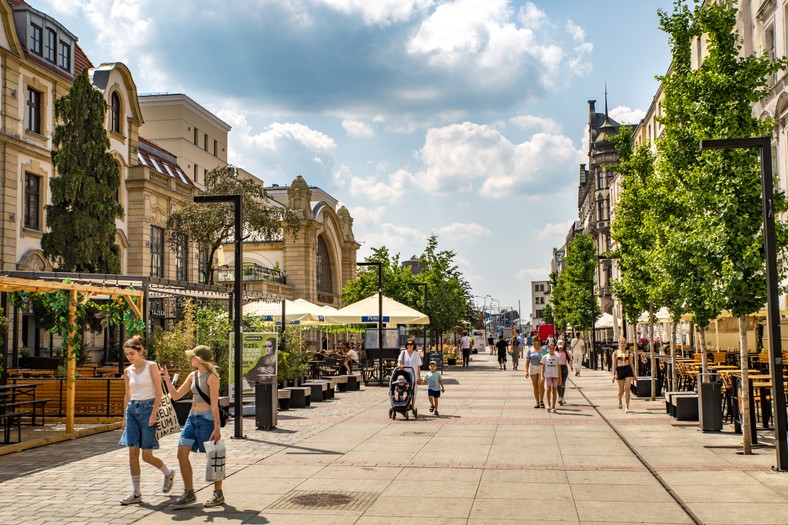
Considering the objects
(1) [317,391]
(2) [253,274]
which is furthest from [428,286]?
(1) [317,391]

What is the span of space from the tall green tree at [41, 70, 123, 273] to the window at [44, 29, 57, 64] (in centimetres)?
585

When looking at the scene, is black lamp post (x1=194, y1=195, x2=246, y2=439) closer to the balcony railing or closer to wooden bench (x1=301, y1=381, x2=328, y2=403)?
wooden bench (x1=301, y1=381, x2=328, y2=403)

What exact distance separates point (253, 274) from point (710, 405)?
141 ft

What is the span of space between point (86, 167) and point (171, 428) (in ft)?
72.4

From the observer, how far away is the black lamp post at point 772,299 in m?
10.5

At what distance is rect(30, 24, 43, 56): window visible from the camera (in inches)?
1301

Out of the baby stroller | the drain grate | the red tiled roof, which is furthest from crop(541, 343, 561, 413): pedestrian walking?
the red tiled roof

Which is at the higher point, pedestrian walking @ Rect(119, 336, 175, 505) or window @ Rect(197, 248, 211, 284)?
window @ Rect(197, 248, 211, 284)

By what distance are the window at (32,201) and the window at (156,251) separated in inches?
394

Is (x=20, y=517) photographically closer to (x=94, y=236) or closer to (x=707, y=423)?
(x=707, y=423)

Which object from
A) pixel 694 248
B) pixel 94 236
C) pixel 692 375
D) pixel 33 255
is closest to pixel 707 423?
pixel 694 248

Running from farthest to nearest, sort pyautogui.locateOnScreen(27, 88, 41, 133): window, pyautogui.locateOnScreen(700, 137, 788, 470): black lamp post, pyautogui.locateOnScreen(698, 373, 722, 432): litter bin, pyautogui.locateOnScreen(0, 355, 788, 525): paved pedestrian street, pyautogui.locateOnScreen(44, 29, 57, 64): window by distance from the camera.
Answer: pyautogui.locateOnScreen(44, 29, 57, 64): window < pyautogui.locateOnScreen(27, 88, 41, 133): window < pyautogui.locateOnScreen(698, 373, 722, 432): litter bin < pyautogui.locateOnScreen(700, 137, 788, 470): black lamp post < pyautogui.locateOnScreen(0, 355, 788, 525): paved pedestrian street

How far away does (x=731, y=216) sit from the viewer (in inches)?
502

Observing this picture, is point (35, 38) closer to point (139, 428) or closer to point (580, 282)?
point (139, 428)
